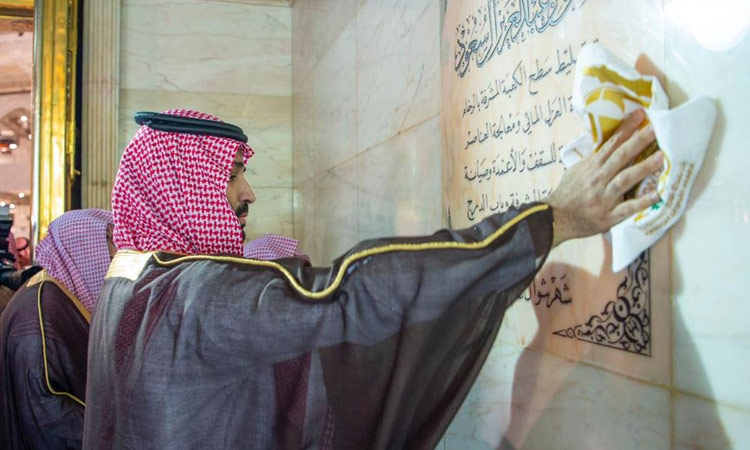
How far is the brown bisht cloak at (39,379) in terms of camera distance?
67.5 inches

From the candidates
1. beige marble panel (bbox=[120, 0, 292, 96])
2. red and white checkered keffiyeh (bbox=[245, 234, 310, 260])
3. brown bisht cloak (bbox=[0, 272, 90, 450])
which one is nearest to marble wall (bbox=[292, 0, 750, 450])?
red and white checkered keffiyeh (bbox=[245, 234, 310, 260])

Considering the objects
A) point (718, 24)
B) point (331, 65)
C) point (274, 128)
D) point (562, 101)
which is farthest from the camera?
point (274, 128)

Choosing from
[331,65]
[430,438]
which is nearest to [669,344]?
[430,438]

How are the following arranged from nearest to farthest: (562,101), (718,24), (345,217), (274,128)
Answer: (718,24)
(562,101)
(345,217)
(274,128)

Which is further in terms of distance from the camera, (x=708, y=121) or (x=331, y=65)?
(x=331, y=65)

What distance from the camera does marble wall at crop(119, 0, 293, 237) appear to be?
3.85 m

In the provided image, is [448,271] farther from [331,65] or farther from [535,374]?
[331,65]

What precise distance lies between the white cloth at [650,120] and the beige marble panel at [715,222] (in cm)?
2

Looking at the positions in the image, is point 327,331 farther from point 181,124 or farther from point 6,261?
point 6,261

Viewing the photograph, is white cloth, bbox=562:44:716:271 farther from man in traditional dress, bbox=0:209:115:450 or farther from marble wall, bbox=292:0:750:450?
man in traditional dress, bbox=0:209:115:450

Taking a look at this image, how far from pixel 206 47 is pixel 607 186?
11.9ft

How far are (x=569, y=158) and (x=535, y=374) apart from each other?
0.50 metres

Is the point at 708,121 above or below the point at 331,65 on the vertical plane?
below

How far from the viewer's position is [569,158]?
100cm
